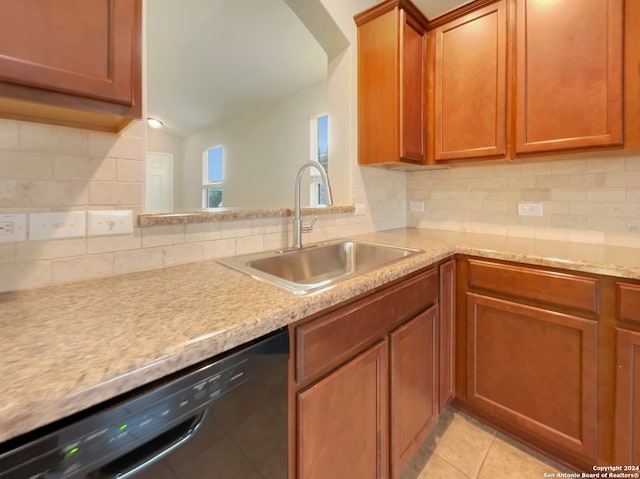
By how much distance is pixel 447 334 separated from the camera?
1.51 meters

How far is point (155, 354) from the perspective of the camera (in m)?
0.49

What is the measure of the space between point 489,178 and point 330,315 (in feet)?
5.60

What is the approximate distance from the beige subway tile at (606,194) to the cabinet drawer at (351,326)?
1182mm

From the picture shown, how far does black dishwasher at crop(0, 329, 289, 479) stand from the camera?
15.9 inches

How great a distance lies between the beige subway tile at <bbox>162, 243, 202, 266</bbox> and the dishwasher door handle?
695mm

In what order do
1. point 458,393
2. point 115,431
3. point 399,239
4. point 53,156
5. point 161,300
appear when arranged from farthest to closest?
point 399,239
point 458,393
point 53,156
point 161,300
point 115,431

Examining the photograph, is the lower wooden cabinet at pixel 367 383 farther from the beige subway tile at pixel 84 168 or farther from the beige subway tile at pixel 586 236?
the beige subway tile at pixel 586 236

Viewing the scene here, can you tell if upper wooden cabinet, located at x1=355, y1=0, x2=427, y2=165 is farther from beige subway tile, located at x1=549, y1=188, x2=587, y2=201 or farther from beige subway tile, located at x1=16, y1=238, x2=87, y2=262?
beige subway tile, located at x1=16, y1=238, x2=87, y2=262

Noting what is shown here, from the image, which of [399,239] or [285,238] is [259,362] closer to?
[285,238]

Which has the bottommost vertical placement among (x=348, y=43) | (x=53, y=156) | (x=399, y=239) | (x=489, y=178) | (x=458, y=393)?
(x=458, y=393)

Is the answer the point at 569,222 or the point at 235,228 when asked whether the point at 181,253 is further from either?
the point at 569,222

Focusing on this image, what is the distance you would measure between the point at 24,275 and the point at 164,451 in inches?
28.3

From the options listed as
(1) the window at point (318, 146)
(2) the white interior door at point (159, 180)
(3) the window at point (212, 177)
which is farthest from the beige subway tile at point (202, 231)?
(2) the white interior door at point (159, 180)

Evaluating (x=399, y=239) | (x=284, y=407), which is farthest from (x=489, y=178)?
(x=284, y=407)
